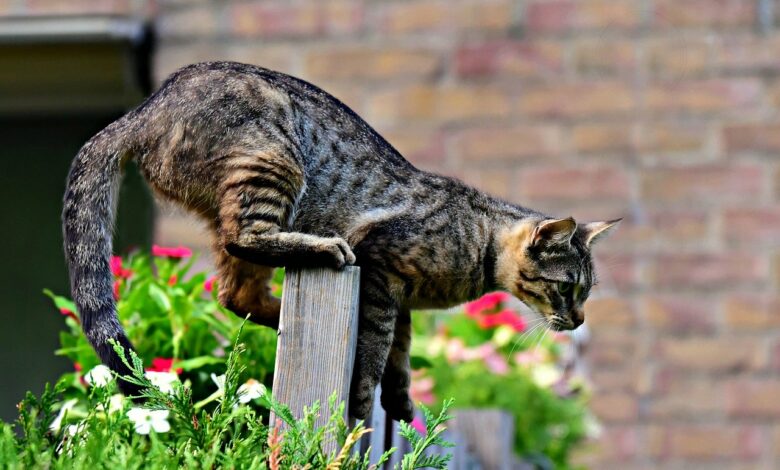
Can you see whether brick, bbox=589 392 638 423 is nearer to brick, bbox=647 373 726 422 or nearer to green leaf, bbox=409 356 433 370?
brick, bbox=647 373 726 422

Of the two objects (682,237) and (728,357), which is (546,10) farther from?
(728,357)

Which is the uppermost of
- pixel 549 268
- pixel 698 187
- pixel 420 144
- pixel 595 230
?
pixel 420 144

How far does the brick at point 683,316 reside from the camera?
5750 mm

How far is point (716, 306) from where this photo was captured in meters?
5.76

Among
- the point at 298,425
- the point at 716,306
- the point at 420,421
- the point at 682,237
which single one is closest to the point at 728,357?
the point at 716,306

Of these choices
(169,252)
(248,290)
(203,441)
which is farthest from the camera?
(169,252)

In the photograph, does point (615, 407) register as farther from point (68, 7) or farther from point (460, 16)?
point (68, 7)

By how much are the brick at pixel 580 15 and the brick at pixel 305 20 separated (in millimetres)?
849

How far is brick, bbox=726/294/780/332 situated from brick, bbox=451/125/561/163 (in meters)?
1.10

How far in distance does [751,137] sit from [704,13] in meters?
0.62

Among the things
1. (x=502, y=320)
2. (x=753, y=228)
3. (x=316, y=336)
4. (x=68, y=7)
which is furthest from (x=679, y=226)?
(x=316, y=336)

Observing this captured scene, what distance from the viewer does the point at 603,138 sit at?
5836 millimetres

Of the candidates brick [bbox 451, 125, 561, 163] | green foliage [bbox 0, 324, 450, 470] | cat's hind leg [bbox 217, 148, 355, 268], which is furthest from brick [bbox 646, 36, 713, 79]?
green foliage [bbox 0, 324, 450, 470]

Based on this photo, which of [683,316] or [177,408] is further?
[683,316]
